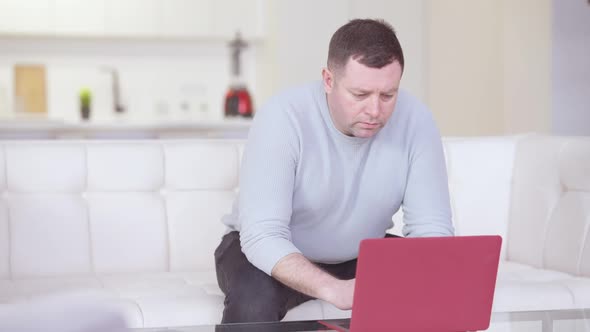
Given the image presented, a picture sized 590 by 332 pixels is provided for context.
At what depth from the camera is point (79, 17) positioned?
548cm

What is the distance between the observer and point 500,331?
1259 millimetres

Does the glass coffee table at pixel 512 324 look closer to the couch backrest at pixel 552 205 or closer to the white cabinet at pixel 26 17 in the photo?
the couch backrest at pixel 552 205

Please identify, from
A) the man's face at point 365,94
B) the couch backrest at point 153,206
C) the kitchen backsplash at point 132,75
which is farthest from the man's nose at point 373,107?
the kitchen backsplash at point 132,75

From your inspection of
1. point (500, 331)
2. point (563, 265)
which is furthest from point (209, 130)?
point (500, 331)

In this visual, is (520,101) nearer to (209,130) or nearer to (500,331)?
(209,130)

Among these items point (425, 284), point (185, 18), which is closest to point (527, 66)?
point (185, 18)

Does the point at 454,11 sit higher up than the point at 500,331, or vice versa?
the point at 454,11

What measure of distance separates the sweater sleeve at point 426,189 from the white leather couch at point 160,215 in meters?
0.34

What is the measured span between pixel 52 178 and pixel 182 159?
0.35 meters

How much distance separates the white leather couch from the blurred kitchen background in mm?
2612

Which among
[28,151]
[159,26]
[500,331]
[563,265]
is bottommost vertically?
[563,265]

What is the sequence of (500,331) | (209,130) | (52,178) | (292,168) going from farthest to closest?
(209,130) → (52,178) → (292,168) → (500,331)

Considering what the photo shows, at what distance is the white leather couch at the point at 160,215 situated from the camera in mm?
2133

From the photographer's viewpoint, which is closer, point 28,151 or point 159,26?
point 28,151
